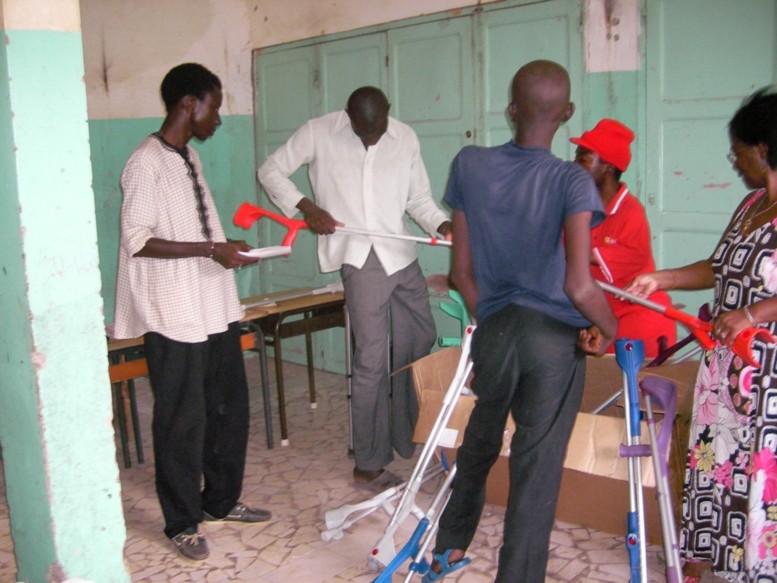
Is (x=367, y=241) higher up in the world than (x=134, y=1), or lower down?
lower down

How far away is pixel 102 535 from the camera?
88.8 inches

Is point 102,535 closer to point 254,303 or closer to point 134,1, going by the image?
point 254,303

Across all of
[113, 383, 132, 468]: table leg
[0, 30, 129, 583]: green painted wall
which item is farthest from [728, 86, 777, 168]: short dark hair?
[113, 383, 132, 468]: table leg

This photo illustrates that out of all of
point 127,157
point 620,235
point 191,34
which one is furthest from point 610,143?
point 191,34

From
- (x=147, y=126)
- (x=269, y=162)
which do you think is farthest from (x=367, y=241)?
(x=147, y=126)

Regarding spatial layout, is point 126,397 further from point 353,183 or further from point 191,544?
point 353,183

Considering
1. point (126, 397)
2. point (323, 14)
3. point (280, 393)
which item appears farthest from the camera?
point (323, 14)

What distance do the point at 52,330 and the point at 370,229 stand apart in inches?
62.0

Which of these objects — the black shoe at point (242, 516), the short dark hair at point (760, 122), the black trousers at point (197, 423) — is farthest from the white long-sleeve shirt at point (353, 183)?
the short dark hair at point (760, 122)

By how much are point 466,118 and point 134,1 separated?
214 cm

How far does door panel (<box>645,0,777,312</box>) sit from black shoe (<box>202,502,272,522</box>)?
6.70 ft

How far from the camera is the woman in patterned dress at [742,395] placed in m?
2.16

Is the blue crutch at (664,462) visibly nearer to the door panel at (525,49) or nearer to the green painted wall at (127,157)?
the door panel at (525,49)

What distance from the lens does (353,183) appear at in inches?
135
